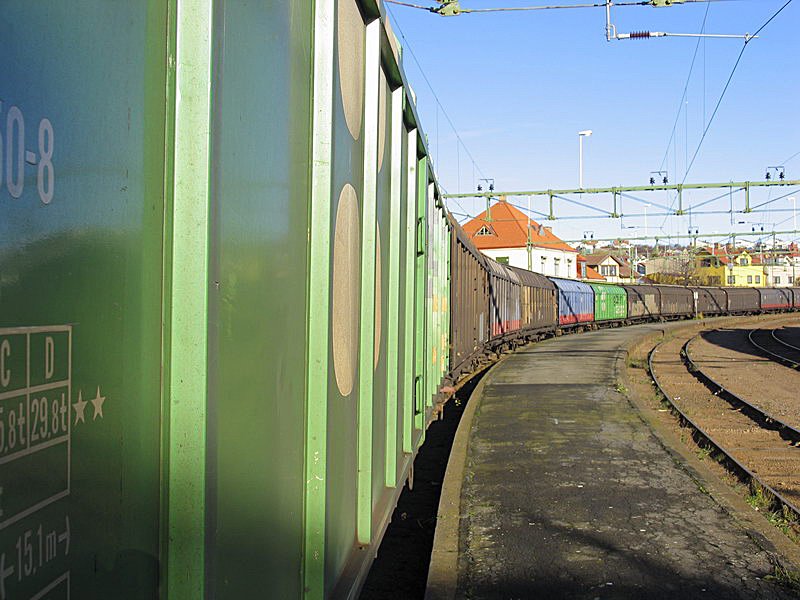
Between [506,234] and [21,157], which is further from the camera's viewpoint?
[506,234]

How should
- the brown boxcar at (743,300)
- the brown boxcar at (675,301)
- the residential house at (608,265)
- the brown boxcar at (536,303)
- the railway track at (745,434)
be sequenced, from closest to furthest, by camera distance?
the railway track at (745,434)
the brown boxcar at (536,303)
the brown boxcar at (675,301)
the brown boxcar at (743,300)
the residential house at (608,265)

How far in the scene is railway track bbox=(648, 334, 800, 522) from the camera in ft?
27.5

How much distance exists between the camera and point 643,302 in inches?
1977

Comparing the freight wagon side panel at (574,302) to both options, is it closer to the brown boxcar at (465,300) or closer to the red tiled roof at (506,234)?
the brown boxcar at (465,300)

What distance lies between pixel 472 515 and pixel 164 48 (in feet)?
19.2

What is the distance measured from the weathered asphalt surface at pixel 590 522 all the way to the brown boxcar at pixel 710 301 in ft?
163

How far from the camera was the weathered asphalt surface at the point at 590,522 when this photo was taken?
16.5ft

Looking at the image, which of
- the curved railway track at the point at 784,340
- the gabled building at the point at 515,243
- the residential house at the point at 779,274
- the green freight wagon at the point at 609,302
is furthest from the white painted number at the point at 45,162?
the residential house at the point at 779,274

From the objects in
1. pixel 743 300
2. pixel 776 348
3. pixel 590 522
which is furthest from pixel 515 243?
pixel 590 522

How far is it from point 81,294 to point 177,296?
279 mm

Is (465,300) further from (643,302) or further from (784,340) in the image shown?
(643,302)

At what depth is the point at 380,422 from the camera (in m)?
3.74

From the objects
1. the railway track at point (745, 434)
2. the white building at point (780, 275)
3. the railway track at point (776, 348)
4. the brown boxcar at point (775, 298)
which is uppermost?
the white building at point (780, 275)

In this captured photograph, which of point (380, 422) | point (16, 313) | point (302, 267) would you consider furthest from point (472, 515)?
point (16, 313)
